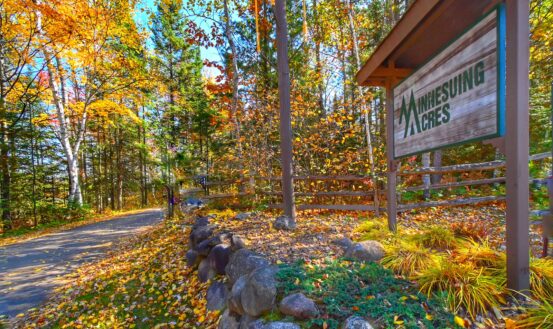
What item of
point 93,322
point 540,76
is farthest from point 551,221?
point 540,76

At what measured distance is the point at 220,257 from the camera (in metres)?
3.87

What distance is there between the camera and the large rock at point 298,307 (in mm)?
2010

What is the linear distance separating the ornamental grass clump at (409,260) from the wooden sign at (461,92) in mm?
1141

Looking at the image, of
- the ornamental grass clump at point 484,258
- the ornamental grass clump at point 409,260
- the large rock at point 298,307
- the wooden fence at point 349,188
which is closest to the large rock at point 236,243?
the large rock at point 298,307

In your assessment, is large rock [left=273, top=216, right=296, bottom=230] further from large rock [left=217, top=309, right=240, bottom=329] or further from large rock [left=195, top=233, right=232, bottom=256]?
large rock [left=217, top=309, right=240, bottom=329]

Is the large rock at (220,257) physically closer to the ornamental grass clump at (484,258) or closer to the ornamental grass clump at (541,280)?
the ornamental grass clump at (484,258)

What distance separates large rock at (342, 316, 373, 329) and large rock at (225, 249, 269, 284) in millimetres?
1316

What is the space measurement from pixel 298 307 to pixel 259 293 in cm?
48

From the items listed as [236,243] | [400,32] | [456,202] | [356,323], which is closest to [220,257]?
[236,243]

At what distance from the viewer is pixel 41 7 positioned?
8484 mm

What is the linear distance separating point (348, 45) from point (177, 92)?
10.1 m

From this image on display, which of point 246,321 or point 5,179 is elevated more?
point 5,179

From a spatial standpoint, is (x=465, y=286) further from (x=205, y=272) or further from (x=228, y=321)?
(x=205, y=272)

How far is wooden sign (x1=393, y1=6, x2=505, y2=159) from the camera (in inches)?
76.4
